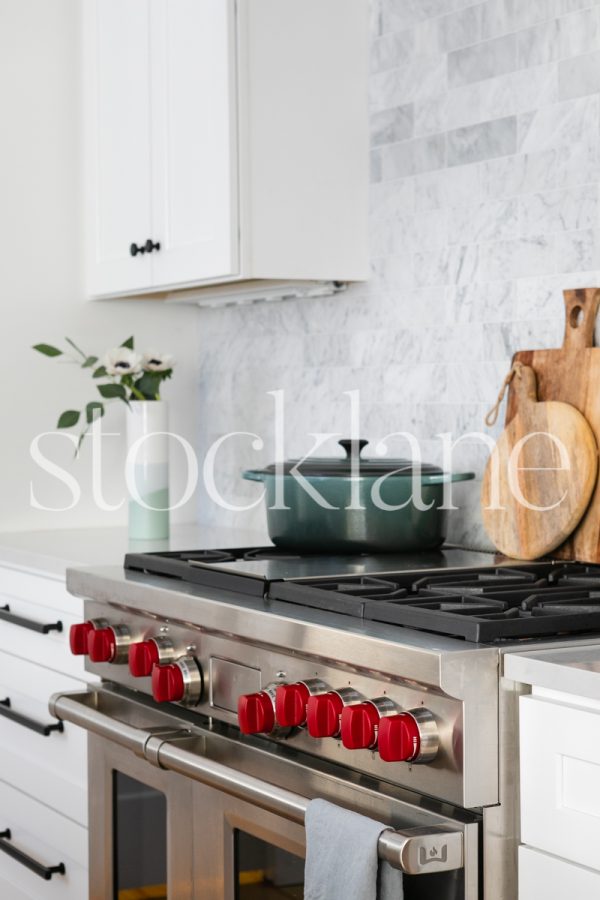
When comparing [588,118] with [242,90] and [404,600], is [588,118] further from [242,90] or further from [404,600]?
[404,600]

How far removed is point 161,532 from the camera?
3068 millimetres

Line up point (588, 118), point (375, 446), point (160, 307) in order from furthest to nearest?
point (160, 307), point (375, 446), point (588, 118)

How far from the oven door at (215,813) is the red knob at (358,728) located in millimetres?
82

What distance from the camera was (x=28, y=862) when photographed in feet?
8.79

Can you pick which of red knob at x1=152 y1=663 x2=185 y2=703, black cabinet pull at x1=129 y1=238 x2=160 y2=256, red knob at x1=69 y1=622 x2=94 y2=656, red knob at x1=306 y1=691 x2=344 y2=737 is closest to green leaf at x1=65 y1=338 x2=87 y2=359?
black cabinet pull at x1=129 y1=238 x2=160 y2=256

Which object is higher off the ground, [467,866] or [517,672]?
[517,672]

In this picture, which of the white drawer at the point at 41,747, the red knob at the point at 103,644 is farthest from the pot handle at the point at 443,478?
the white drawer at the point at 41,747

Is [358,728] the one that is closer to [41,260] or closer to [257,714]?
[257,714]

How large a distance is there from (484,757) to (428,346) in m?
1.37

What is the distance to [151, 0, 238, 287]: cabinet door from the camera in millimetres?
2689

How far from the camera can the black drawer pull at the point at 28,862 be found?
2588 mm

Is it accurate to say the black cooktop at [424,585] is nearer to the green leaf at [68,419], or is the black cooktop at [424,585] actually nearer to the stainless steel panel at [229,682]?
the stainless steel panel at [229,682]

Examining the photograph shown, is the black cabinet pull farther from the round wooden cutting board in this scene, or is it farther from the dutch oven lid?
the round wooden cutting board

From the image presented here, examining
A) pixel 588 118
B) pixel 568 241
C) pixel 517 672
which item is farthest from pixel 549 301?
pixel 517 672
